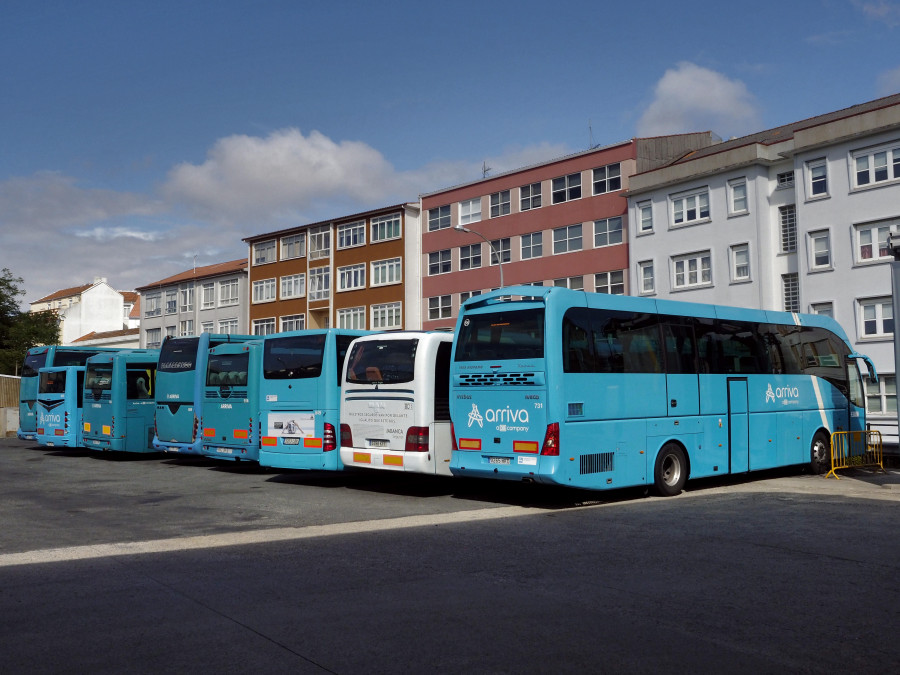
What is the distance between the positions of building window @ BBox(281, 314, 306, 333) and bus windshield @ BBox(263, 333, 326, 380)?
4779 cm

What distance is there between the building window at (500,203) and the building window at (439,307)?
636 cm

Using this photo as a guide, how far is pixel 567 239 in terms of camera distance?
4966cm

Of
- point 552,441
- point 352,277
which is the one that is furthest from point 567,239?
point 552,441

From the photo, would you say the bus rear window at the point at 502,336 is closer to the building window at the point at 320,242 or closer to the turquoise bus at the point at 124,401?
the turquoise bus at the point at 124,401

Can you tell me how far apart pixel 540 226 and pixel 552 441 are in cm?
3888

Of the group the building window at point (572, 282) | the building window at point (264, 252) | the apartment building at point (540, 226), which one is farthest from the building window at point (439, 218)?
the building window at point (264, 252)

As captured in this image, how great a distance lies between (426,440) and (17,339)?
233ft

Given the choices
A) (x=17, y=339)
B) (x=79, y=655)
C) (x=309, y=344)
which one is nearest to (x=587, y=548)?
(x=79, y=655)

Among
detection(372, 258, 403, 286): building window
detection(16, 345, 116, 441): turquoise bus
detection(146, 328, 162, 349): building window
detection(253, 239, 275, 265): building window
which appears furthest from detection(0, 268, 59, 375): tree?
detection(16, 345, 116, 441): turquoise bus

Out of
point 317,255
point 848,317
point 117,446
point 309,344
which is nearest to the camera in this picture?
point 309,344

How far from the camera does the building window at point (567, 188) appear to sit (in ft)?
163

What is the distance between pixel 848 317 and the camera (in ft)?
121

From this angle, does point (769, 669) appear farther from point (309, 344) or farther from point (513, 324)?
point (309, 344)

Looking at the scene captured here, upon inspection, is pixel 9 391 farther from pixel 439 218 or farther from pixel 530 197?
pixel 530 197
